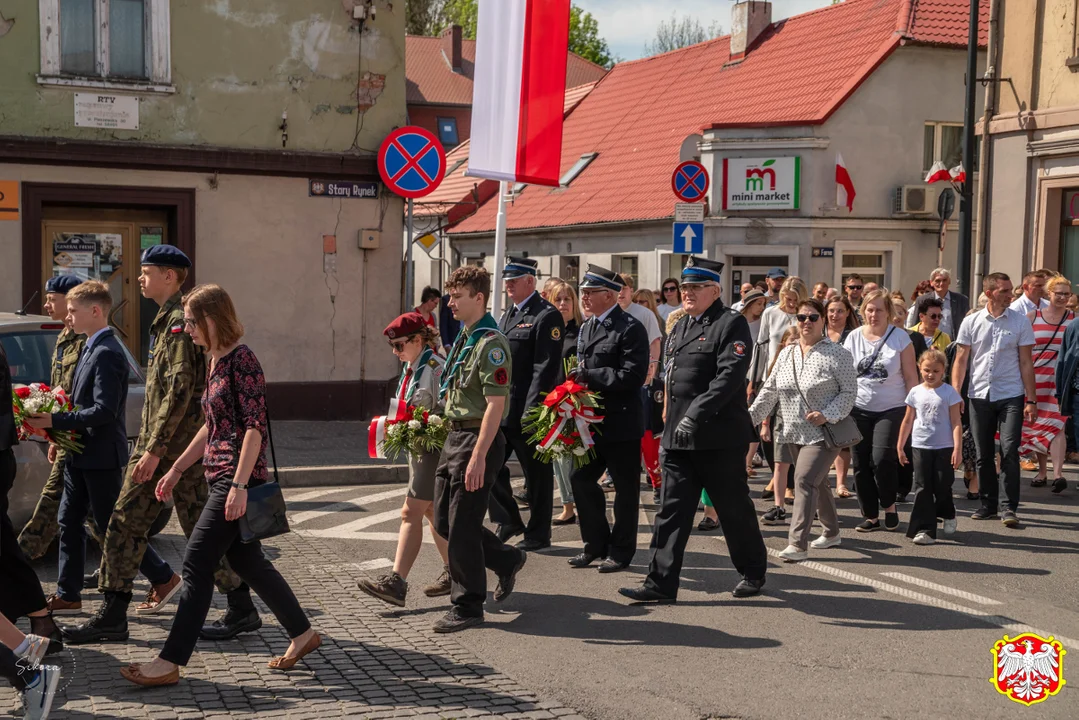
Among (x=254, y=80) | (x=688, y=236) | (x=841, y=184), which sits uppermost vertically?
(x=254, y=80)

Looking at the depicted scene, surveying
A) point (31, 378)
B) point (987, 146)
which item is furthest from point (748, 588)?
point (987, 146)

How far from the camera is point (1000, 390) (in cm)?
1048

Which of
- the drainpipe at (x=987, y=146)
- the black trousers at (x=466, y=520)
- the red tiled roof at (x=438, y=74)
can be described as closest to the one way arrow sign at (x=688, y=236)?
the drainpipe at (x=987, y=146)

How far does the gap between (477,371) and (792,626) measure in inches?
87.2

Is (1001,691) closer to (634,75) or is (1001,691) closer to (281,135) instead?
(281,135)

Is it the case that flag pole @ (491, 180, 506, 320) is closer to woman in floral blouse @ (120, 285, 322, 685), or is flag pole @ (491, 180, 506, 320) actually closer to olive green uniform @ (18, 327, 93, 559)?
olive green uniform @ (18, 327, 93, 559)

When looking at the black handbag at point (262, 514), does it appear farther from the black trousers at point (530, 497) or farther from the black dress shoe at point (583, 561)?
the black trousers at point (530, 497)

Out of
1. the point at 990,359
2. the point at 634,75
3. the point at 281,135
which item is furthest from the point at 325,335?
the point at 634,75

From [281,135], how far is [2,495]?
37.5 feet

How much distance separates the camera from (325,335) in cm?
1725

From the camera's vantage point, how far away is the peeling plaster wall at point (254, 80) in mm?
15414

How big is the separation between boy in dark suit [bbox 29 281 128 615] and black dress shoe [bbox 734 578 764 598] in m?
3.61

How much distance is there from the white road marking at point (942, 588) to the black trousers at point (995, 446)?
7.83 ft

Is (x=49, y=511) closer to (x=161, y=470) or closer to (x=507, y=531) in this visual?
(x=161, y=470)
